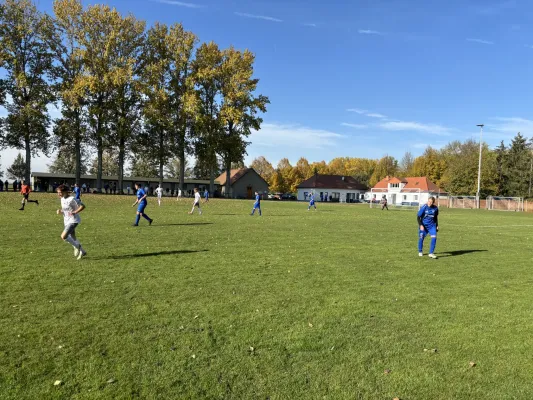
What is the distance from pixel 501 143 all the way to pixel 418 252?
7295cm

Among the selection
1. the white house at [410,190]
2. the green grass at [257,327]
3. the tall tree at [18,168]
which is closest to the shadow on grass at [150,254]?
the green grass at [257,327]

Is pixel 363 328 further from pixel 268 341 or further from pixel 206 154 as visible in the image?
pixel 206 154

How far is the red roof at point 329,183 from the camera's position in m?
92.4

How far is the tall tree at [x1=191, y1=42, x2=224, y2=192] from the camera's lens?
47.6m

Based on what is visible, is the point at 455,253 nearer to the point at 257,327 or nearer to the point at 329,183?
the point at 257,327

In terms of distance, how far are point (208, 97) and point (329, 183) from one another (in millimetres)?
48638

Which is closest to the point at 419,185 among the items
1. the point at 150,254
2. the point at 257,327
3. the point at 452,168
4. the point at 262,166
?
the point at 452,168

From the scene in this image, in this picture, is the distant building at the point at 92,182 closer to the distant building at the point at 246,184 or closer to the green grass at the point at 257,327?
the distant building at the point at 246,184

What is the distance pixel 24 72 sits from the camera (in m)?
39.9

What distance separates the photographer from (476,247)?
557 inches

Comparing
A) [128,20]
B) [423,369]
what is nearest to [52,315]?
[423,369]

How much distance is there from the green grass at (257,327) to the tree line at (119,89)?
35.7 meters

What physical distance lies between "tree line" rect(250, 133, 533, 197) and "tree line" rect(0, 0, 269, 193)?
39.6 meters

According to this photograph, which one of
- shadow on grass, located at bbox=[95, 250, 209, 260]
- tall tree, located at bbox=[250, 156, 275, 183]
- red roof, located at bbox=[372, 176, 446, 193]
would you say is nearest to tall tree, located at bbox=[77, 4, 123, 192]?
shadow on grass, located at bbox=[95, 250, 209, 260]
